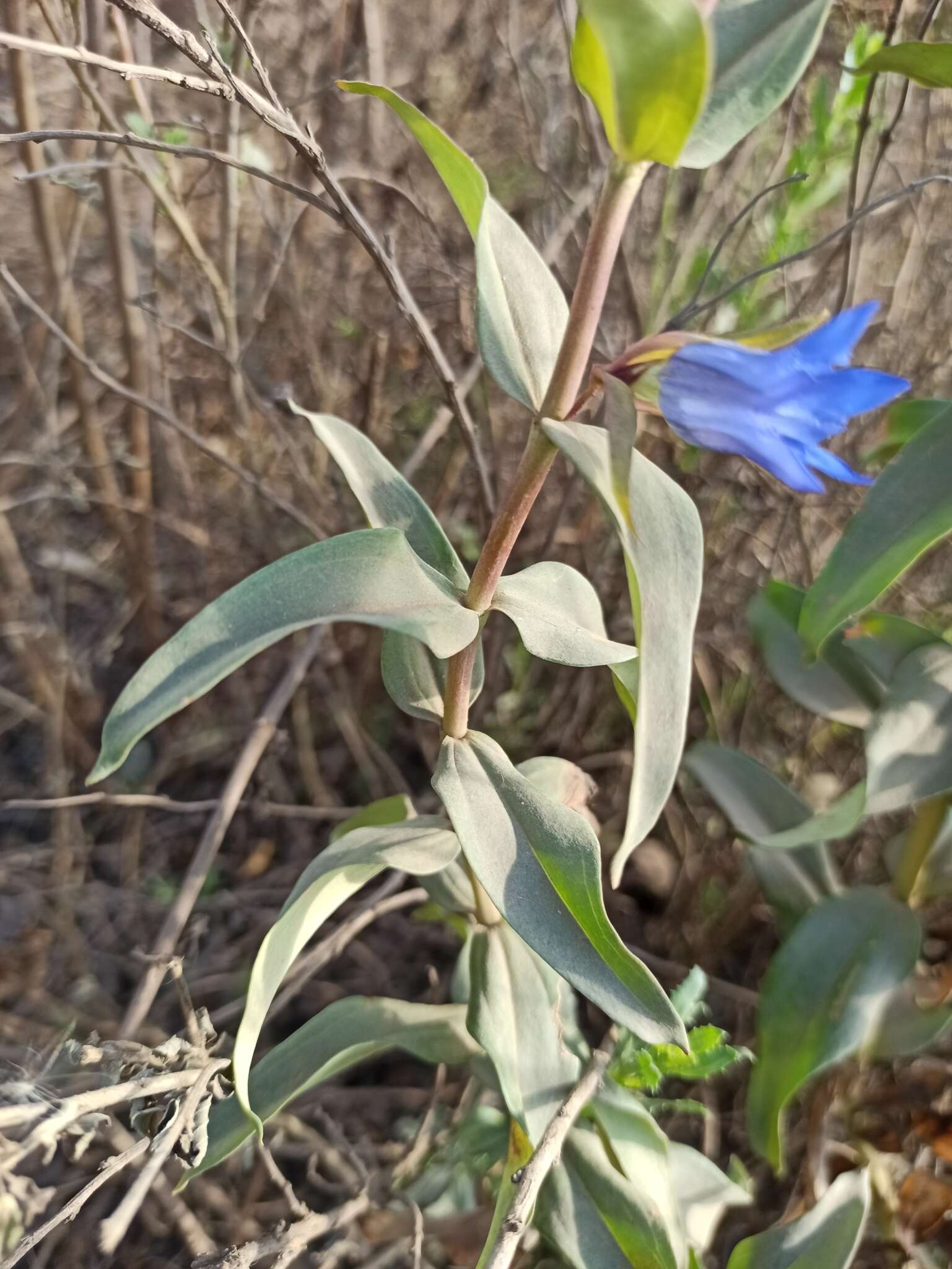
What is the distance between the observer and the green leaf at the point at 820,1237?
0.91 meters

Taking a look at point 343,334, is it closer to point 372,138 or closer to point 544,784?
point 372,138

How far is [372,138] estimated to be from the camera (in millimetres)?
1566

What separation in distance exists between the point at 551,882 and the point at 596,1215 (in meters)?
0.45

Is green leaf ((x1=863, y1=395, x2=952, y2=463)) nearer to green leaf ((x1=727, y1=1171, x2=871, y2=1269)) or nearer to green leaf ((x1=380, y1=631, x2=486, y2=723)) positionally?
green leaf ((x1=380, y1=631, x2=486, y2=723))

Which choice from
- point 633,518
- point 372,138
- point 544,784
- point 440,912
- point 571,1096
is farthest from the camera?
point 372,138

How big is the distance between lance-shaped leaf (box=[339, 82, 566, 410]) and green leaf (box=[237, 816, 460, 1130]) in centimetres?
42

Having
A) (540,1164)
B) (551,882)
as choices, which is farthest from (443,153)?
(540,1164)

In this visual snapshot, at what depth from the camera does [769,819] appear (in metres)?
1.24

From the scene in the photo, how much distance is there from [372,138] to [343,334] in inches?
13.4

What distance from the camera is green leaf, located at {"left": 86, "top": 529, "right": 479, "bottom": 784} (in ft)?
1.80

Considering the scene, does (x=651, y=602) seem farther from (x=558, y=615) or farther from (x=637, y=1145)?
(x=637, y=1145)

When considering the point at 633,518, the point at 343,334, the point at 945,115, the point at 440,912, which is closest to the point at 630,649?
the point at 633,518

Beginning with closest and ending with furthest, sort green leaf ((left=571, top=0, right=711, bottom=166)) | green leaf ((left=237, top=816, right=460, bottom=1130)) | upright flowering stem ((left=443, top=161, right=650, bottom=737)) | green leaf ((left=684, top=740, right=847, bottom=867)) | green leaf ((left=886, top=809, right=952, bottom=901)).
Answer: green leaf ((left=571, top=0, right=711, bottom=166)) → upright flowering stem ((left=443, top=161, right=650, bottom=737)) → green leaf ((left=237, top=816, right=460, bottom=1130)) → green leaf ((left=886, top=809, right=952, bottom=901)) → green leaf ((left=684, top=740, right=847, bottom=867))

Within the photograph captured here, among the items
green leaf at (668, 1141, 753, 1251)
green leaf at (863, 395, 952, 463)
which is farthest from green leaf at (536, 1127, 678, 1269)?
green leaf at (863, 395, 952, 463)
